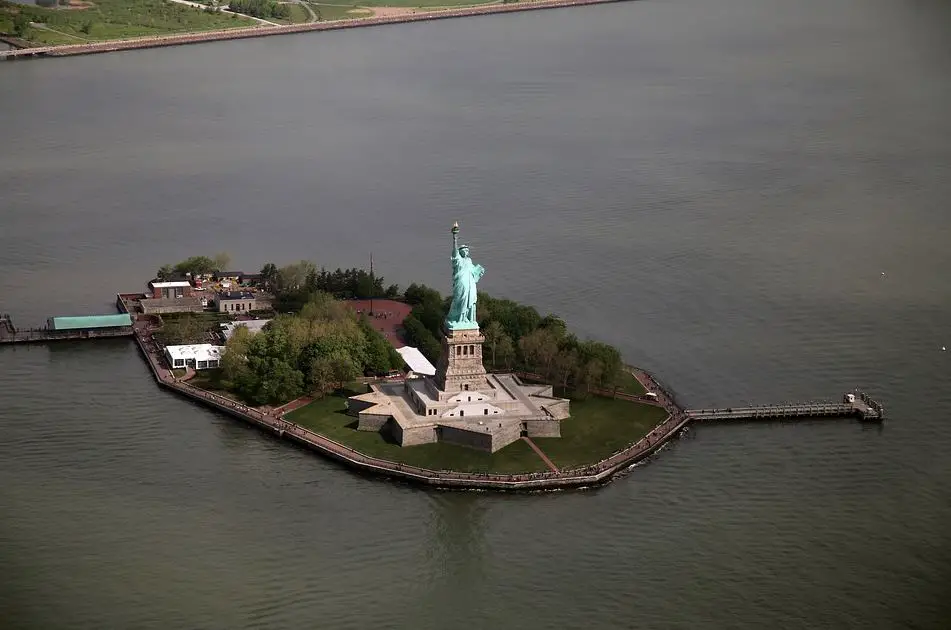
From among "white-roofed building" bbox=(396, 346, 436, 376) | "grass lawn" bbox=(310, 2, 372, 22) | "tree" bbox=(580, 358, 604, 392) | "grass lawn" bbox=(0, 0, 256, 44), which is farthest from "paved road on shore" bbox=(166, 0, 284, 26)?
"tree" bbox=(580, 358, 604, 392)

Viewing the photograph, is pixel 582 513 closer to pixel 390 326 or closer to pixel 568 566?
pixel 568 566

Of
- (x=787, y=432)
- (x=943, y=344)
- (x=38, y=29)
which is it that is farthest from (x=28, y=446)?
(x=38, y=29)

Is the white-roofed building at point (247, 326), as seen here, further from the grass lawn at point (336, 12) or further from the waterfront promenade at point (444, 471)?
the grass lawn at point (336, 12)

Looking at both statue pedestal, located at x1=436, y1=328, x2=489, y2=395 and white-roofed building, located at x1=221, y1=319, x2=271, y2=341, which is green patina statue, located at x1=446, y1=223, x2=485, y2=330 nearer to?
statue pedestal, located at x1=436, y1=328, x2=489, y2=395

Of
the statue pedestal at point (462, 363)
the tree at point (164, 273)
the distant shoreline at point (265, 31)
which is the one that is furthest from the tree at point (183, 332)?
the distant shoreline at point (265, 31)

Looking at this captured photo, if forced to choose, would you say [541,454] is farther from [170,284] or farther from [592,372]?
[170,284]

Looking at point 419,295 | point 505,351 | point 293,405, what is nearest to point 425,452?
point 293,405
